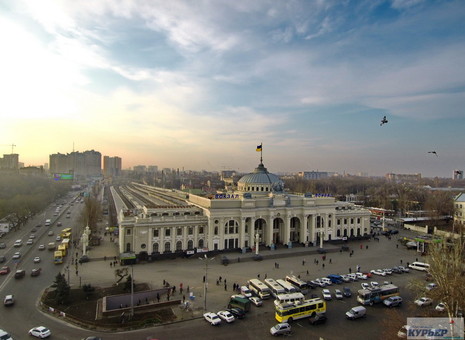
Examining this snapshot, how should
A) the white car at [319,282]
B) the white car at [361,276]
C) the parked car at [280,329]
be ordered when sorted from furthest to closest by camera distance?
1. the white car at [361,276]
2. the white car at [319,282]
3. the parked car at [280,329]

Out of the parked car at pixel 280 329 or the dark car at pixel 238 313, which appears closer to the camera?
the parked car at pixel 280 329

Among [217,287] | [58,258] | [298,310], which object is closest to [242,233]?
[217,287]

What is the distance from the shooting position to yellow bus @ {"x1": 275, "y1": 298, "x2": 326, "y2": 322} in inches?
970

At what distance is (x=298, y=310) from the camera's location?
25250mm

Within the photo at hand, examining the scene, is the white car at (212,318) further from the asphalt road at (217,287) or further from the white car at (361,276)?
the white car at (361,276)

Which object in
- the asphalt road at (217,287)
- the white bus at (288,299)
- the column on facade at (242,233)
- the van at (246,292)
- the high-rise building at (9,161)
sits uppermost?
the high-rise building at (9,161)

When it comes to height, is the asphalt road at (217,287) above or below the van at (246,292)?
below

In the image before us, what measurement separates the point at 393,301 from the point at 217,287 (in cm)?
1732

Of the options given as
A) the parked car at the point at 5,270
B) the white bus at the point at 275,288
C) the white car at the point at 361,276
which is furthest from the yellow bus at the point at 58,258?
the white car at the point at 361,276

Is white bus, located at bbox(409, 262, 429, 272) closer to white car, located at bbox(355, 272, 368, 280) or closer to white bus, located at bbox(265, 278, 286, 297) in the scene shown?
white car, located at bbox(355, 272, 368, 280)

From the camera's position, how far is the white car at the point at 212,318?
2441cm

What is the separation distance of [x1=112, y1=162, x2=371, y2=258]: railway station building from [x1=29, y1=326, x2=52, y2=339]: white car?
68.3 feet

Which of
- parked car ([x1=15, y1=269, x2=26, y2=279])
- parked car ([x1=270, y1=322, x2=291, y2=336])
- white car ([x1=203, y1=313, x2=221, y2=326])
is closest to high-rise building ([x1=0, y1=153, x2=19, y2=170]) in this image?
parked car ([x1=15, y1=269, x2=26, y2=279])

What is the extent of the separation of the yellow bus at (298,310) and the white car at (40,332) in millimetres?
17432
